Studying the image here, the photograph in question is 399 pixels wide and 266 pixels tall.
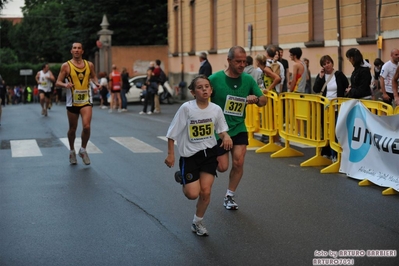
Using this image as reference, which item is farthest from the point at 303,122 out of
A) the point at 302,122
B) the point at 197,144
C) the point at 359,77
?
the point at 197,144

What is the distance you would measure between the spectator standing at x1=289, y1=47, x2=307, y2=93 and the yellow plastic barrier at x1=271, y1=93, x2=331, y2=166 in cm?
211

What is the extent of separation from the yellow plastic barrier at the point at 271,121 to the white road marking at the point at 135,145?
207cm

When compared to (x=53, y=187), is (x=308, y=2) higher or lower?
higher

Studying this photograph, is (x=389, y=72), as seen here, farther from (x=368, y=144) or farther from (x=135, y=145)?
(x=368, y=144)

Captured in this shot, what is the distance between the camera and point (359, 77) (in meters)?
12.9

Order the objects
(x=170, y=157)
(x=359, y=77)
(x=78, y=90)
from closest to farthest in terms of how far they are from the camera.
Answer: (x=170, y=157) < (x=359, y=77) < (x=78, y=90)

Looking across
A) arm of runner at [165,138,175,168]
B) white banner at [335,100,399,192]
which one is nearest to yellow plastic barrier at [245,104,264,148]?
white banner at [335,100,399,192]

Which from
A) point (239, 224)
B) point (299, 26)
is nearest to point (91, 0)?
point (299, 26)

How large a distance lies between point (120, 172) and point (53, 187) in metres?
1.61

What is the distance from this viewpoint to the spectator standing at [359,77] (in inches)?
501

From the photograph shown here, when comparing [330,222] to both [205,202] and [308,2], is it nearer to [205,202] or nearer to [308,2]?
[205,202]

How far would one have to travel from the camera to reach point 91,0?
181 feet

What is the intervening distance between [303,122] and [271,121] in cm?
157

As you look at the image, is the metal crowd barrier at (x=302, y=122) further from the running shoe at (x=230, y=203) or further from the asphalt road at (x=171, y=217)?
the running shoe at (x=230, y=203)
